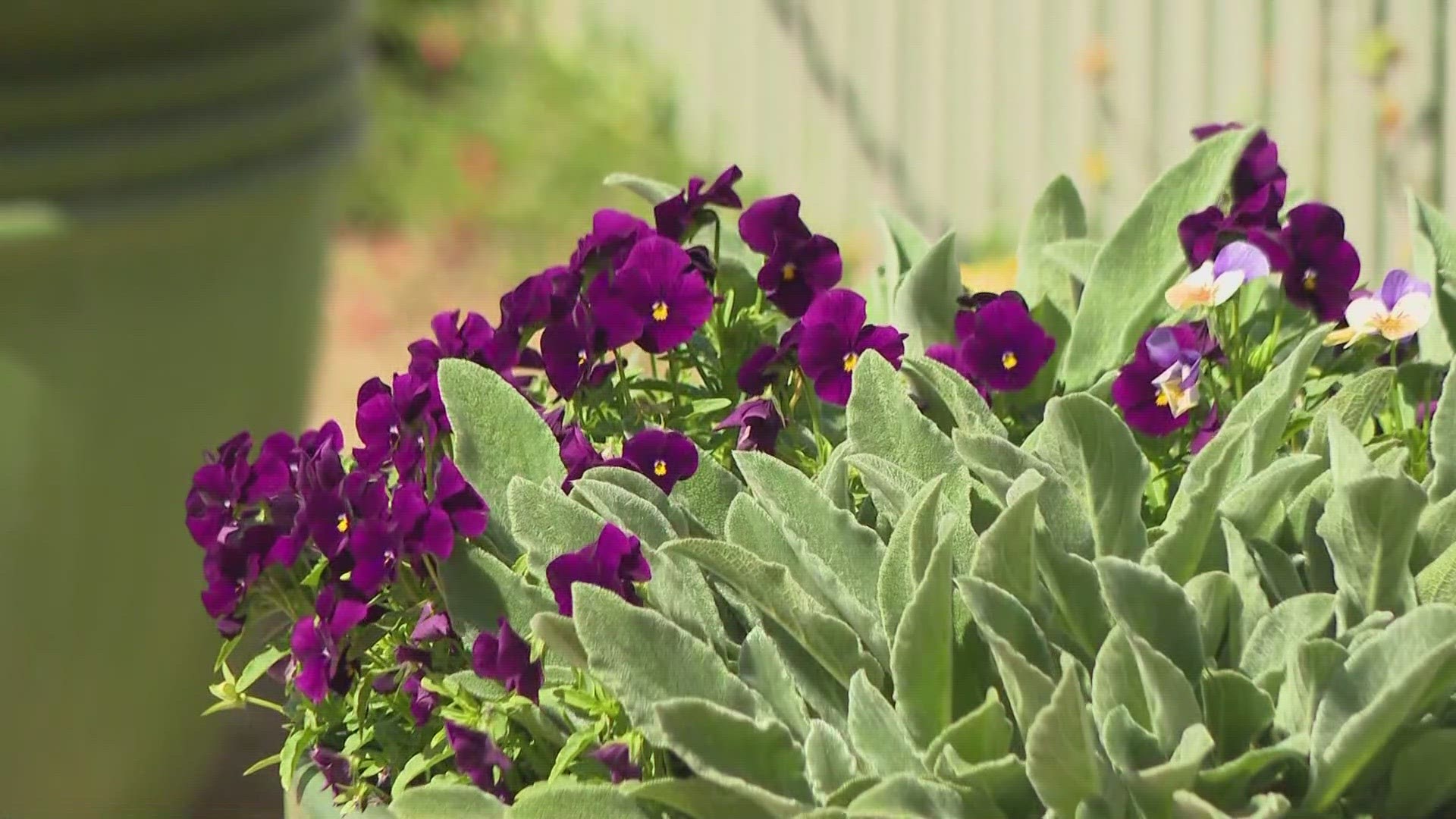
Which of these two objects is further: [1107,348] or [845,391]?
[1107,348]

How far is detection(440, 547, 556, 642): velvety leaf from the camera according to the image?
4.16 ft

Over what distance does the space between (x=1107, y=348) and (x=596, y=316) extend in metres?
0.47

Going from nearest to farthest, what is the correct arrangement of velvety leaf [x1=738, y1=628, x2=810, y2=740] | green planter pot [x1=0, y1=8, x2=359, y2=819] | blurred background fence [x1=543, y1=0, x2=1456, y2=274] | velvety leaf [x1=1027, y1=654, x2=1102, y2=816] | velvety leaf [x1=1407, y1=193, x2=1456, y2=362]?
velvety leaf [x1=1027, y1=654, x2=1102, y2=816] < velvety leaf [x1=738, y1=628, x2=810, y2=740] < velvety leaf [x1=1407, y1=193, x2=1456, y2=362] < green planter pot [x1=0, y1=8, x2=359, y2=819] < blurred background fence [x1=543, y1=0, x2=1456, y2=274]

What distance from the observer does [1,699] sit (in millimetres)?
2766

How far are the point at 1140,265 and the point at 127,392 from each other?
68.4 inches

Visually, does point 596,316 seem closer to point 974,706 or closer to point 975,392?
point 975,392

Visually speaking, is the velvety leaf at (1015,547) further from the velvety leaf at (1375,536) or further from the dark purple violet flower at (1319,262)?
the dark purple violet flower at (1319,262)

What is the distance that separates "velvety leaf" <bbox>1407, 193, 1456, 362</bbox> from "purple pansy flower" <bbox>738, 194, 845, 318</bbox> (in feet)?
1.71

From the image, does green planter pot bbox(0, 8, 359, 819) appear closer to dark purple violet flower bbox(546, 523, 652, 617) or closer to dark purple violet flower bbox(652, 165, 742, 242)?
dark purple violet flower bbox(652, 165, 742, 242)

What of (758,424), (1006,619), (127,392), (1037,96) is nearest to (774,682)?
(1006,619)

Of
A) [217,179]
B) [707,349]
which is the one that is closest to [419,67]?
[217,179]

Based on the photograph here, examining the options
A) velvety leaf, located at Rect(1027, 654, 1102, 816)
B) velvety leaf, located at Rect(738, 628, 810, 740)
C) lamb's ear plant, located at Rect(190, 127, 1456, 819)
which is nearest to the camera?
velvety leaf, located at Rect(1027, 654, 1102, 816)

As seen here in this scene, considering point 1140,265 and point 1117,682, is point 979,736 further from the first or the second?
point 1140,265

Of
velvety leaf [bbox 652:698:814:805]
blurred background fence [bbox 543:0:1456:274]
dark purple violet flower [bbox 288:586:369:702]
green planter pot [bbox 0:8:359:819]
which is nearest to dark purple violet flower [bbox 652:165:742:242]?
dark purple violet flower [bbox 288:586:369:702]
